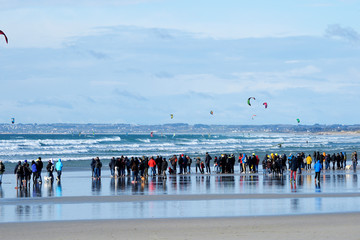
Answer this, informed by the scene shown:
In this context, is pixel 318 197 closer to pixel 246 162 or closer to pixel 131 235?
pixel 131 235

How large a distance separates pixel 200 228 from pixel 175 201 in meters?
6.31

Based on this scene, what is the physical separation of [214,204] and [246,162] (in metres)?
19.7

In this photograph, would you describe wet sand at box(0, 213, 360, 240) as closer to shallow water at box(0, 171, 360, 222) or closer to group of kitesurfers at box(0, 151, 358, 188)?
shallow water at box(0, 171, 360, 222)

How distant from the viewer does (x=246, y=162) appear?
1604 inches

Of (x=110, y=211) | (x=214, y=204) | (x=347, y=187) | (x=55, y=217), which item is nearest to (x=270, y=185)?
(x=347, y=187)

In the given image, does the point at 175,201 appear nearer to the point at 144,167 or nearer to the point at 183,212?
the point at 183,212

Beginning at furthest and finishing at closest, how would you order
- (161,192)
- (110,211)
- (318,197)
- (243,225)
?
(161,192) → (318,197) → (110,211) → (243,225)

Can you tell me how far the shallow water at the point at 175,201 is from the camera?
18.8 m

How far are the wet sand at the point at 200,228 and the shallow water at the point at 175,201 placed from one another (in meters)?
1.02

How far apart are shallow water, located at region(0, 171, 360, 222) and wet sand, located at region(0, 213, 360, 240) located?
40.0 inches

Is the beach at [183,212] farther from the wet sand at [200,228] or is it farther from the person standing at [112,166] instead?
the person standing at [112,166]

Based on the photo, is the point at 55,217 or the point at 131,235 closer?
the point at 131,235

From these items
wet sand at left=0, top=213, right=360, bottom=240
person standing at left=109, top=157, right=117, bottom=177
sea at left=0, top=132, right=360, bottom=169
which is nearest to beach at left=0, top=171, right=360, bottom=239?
wet sand at left=0, top=213, right=360, bottom=240

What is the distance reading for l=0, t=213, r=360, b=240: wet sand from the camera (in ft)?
49.1
